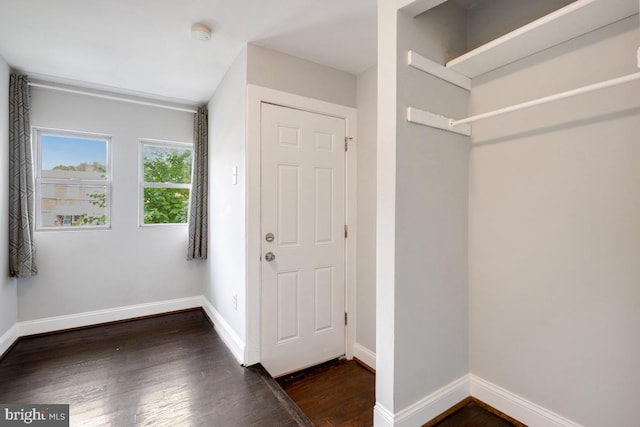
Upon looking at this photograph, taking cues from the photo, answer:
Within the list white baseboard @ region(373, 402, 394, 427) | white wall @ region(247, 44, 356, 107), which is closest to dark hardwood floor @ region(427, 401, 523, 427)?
white baseboard @ region(373, 402, 394, 427)

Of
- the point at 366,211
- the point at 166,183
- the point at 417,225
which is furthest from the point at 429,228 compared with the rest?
the point at 166,183

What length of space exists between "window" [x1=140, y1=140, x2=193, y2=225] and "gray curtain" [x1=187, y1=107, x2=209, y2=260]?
198 millimetres

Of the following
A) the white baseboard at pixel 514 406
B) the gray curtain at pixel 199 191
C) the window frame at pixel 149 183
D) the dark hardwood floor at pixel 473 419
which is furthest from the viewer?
the gray curtain at pixel 199 191

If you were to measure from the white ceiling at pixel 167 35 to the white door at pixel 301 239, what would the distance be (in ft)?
1.62

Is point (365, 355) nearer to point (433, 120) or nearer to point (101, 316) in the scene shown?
point (433, 120)

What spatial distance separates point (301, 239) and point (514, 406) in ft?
5.47

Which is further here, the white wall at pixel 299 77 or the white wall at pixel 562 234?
the white wall at pixel 299 77

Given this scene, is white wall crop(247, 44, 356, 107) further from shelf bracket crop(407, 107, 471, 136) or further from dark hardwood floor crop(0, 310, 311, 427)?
dark hardwood floor crop(0, 310, 311, 427)

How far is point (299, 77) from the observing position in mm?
2252

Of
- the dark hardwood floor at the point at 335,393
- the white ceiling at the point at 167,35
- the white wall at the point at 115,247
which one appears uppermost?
the white ceiling at the point at 167,35

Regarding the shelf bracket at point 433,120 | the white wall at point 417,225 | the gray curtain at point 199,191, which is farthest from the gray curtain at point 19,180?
the shelf bracket at point 433,120

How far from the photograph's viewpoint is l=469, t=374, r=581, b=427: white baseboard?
147cm

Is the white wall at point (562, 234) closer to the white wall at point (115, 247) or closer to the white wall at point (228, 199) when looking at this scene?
the white wall at point (228, 199)

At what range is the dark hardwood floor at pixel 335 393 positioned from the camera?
1769mm
